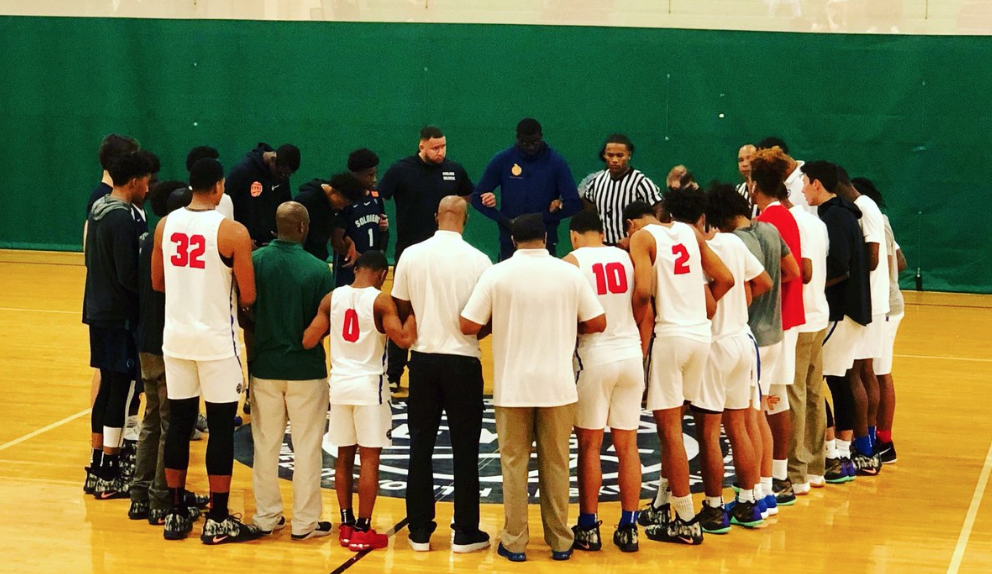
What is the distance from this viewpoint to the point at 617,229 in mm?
10523

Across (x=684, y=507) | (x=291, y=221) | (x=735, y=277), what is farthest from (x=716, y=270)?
(x=291, y=221)

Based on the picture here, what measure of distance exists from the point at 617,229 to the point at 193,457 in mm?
3869

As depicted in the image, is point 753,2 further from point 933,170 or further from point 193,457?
point 193,457

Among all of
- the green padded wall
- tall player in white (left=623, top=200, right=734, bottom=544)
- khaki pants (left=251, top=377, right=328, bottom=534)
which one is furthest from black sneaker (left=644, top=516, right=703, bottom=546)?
the green padded wall

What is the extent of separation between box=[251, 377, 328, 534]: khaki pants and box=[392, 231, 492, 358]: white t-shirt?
0.71 metres

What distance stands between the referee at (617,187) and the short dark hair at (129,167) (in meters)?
3.87

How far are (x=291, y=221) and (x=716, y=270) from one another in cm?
231

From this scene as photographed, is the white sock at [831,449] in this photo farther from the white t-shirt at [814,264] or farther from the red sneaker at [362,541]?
the red sneaker at [362,541]

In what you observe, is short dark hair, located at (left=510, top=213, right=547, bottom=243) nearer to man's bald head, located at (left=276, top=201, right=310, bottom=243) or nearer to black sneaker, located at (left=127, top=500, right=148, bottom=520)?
man's bald head, located at (left=276, top=201, right=310, bottom=243)

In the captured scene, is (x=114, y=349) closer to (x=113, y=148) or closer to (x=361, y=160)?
(x=113, y=148)

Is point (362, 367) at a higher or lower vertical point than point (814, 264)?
lower

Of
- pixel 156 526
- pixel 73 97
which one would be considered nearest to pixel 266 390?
pixel 156 526

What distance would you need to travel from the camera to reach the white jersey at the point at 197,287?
681 centimetres

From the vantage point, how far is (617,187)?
411 inches
